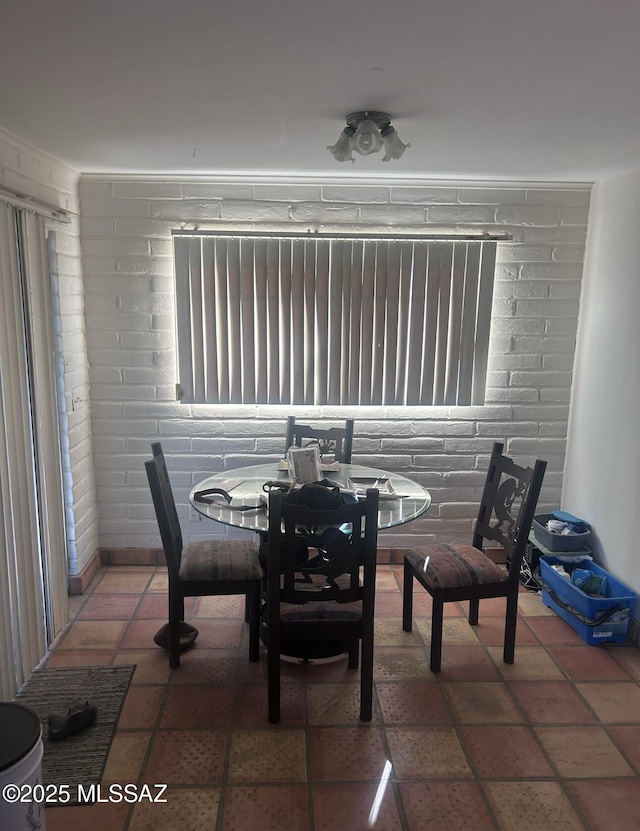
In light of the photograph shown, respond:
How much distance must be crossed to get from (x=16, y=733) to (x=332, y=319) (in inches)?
99.4

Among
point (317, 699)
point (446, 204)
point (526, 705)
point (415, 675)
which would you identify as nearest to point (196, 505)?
point (317, 699)

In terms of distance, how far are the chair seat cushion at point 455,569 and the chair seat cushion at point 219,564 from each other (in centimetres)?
73

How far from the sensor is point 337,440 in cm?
347

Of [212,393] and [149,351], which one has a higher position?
[149,351]

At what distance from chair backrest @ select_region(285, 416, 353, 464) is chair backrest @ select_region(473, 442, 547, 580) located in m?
0.78

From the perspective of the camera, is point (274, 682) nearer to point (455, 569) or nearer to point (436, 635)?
point (436, 635)

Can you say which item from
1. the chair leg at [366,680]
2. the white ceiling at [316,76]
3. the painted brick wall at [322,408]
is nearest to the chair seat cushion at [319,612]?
the chair leg at [366,680]

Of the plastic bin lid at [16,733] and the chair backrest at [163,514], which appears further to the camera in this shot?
the chair backrest at [163,514]

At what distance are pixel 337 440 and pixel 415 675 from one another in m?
1.28

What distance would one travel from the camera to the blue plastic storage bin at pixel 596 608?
2939 mm

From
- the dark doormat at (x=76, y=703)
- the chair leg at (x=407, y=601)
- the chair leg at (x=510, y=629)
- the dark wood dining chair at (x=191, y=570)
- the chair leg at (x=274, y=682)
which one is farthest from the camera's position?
the chair leg at (x=407, y=601)

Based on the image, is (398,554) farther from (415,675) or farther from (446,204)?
(446,204)

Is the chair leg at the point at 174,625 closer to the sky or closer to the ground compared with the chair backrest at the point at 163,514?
closer to the ground

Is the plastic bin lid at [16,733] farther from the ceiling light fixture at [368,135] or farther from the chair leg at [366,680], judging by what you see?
the ceiling light fixture at [368,135]
